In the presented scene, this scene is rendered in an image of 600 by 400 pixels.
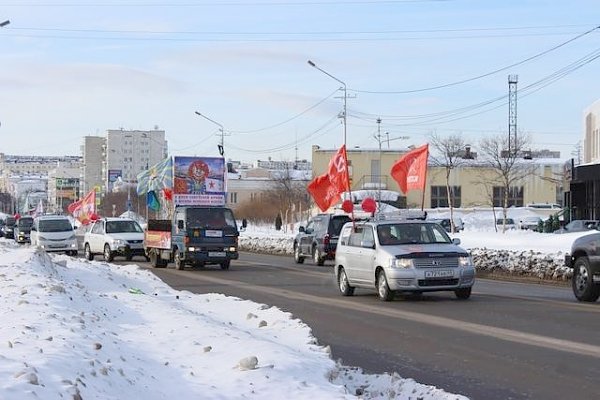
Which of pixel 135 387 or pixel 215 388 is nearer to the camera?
pixel 135 387

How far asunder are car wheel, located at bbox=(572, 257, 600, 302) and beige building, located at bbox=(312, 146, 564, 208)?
264 feet

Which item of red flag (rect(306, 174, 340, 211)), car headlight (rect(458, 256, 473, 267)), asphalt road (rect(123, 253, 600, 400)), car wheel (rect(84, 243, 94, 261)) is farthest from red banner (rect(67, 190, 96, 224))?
car headlight (rect(458, 256, 473, 267))

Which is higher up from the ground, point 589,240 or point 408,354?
point 589,240

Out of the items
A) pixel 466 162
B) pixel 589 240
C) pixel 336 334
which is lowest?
pixel 336 334

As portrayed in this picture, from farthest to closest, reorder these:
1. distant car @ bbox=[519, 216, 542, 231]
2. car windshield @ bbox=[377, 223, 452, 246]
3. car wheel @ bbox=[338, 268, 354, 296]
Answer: distant car @ bbox=[519, 216, 542, 231], car wheel @ bbox=[338, 268, 354, 296], car windshield @ bbox=[377, 223, 452, 246]

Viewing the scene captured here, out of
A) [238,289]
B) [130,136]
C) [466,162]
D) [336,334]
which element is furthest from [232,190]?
[336,334]

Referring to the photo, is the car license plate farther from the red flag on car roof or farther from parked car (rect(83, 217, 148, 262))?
parked car (rect(83, 217, 148, 262))

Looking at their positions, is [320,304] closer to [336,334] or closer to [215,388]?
[336,334]

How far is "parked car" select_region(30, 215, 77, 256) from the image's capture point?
40.7 metres

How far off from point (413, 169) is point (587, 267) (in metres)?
12.9

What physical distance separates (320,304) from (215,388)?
10.7 m

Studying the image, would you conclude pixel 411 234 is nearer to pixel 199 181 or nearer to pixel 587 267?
pixel 587 267

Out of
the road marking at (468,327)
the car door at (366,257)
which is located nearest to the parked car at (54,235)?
the road marking at (468,327)

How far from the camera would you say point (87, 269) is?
2006 cm
